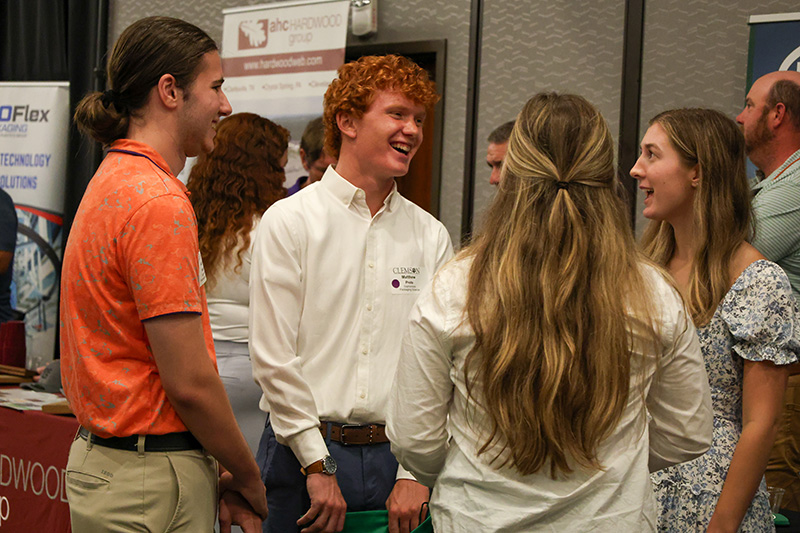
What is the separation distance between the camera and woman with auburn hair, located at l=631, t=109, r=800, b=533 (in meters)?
1.63

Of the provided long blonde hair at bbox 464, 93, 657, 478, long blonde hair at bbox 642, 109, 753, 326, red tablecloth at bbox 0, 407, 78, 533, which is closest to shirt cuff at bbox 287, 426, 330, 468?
long blonde hair at bbox 464, 93, 657, 478

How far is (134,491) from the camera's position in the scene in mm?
1335

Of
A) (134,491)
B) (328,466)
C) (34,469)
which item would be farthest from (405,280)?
(34,469)

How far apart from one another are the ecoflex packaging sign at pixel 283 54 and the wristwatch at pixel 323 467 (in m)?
2.97

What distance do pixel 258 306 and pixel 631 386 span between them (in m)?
0.91

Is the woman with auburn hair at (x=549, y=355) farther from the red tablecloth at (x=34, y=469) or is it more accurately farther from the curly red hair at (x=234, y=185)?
the red tablecloth at (x=34, y=469)

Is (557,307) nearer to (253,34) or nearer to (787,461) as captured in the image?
(787,461)

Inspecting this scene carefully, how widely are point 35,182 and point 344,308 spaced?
4364mm

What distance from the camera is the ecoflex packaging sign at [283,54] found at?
433 centimetres

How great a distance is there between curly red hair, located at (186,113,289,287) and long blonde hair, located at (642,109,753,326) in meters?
1.43

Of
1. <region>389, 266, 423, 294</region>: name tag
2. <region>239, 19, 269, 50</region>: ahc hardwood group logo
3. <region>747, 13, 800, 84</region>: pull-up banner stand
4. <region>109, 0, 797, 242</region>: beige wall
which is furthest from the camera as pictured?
<region>239, 19, 269, 50</region>: ahc hardwood group logo

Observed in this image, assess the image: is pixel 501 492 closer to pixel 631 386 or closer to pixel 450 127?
pixel 631 386

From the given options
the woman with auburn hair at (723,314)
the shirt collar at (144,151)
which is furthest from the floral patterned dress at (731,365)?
the shirt collar at (144,151)

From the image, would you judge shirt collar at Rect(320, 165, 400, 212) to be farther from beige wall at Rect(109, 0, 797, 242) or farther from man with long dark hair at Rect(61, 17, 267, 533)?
beige wall at Rect(109, 0, 797, 242)
